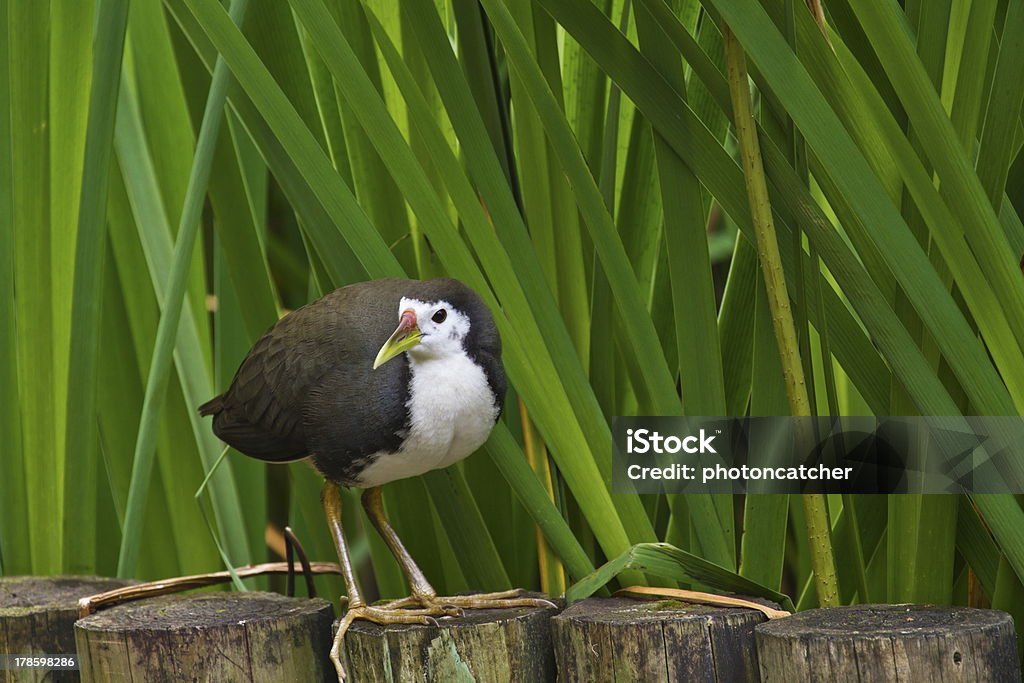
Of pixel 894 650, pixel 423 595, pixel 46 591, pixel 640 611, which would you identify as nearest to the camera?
pixel 894 650

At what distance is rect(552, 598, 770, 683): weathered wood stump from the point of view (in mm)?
988

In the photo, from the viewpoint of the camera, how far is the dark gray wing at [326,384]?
3.57ft

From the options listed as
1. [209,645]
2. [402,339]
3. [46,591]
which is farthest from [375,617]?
[46,591]

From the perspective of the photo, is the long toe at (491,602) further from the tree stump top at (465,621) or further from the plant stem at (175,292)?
the plant stem at (175,292)

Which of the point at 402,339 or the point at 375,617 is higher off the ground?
the point at 402,339

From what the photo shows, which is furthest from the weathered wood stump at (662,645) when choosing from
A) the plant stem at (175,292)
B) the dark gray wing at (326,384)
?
the plant stem at (175,292)

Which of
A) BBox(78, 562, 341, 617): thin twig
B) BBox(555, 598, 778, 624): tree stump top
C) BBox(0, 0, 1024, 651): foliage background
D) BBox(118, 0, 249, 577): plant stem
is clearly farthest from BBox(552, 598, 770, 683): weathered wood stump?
BBox(118, 0, 249, 577): plant stem

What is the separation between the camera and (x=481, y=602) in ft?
3.69

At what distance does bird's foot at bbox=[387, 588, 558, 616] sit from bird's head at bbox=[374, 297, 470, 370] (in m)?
0.23

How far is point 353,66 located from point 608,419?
18.4 inches

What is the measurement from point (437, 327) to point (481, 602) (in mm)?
255

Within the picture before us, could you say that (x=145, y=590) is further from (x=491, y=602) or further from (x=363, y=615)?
(x=491, y=602)

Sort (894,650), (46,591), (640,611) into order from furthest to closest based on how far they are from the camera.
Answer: (46,591), (640,611), (894,650)

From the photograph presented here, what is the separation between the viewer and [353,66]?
3.61 feet
